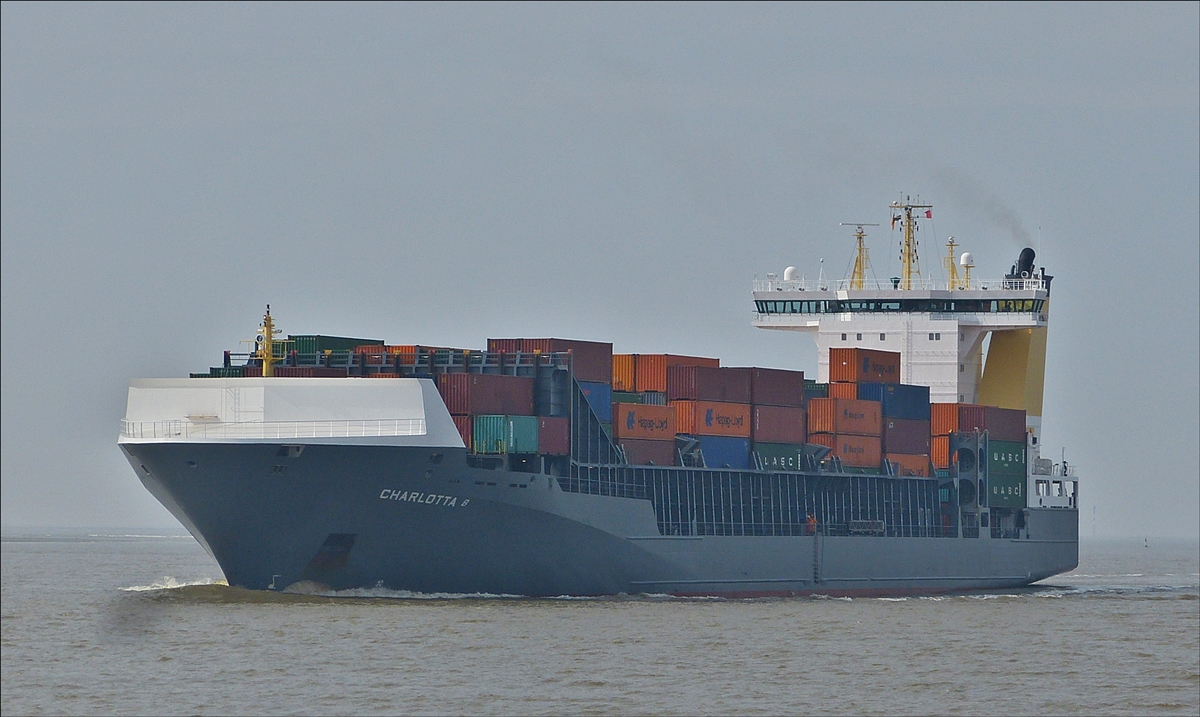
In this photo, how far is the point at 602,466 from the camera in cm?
4634

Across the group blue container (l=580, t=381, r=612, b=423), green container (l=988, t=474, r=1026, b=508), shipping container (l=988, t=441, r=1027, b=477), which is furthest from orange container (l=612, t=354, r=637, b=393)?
green container (l=988, t=474, r=1026, b=508)

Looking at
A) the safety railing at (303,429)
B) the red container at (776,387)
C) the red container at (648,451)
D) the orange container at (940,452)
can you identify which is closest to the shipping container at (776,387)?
the red container at (776,387)

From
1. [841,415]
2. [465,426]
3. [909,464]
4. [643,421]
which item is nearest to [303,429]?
[465,426]

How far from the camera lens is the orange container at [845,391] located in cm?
5681

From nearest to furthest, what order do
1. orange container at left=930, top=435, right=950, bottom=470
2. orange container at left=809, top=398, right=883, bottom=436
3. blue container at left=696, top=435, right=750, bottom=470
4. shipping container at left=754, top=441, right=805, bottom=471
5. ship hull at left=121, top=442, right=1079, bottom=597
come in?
1. ship hull at left=121, top=442, right=1079, bottom=597
2. blue container at left=696, top=435, right=750, bottom=470
3. shipping container at left=754, top=441, right=805, bottom=471
4. orange container at left=809, top=398, right=883, bottom=436
5. orange container at left=930, top=435, right=950, bottom=470

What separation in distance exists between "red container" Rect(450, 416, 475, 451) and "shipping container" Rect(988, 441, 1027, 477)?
2421 centimetres

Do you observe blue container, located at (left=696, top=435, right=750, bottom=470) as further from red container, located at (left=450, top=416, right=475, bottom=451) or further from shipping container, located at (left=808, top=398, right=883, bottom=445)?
red container, located at (left=450, top=416, right=475, bottom=451)

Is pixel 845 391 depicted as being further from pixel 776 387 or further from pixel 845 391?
pixel 776 387

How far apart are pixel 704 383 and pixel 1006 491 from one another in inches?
675

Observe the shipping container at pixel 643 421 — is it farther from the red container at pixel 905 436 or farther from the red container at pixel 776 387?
the red container at pixel 905 436

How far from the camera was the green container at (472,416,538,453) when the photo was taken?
143ft

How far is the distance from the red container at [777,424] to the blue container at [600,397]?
611 centimetres

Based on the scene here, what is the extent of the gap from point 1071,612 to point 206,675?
90.7 ft

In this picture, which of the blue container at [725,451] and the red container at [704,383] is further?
the blue container at [725,451]
